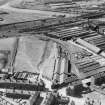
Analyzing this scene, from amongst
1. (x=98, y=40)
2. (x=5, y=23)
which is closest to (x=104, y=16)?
(x=98, y=40)

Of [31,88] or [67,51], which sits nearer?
[31,88]

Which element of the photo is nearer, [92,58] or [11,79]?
[11,79]

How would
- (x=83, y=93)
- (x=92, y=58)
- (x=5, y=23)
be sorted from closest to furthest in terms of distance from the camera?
(x=83, y=93) < (x=92, y=58) < (x=5, y=23)

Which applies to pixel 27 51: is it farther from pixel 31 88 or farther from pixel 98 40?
pixel 98 40

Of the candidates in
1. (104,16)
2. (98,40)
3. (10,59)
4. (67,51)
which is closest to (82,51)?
(67,51)

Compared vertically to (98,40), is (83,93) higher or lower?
lower

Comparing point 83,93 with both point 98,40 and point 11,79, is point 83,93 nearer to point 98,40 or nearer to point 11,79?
point 11,79

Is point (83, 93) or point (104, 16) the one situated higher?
point (104, 16)

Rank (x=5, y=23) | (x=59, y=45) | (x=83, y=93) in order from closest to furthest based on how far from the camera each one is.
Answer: (x=83, y=93), (x=59, y=45), (x=5, y=23)

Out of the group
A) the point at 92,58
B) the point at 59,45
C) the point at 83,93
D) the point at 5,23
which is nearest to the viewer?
the point at 83,93
